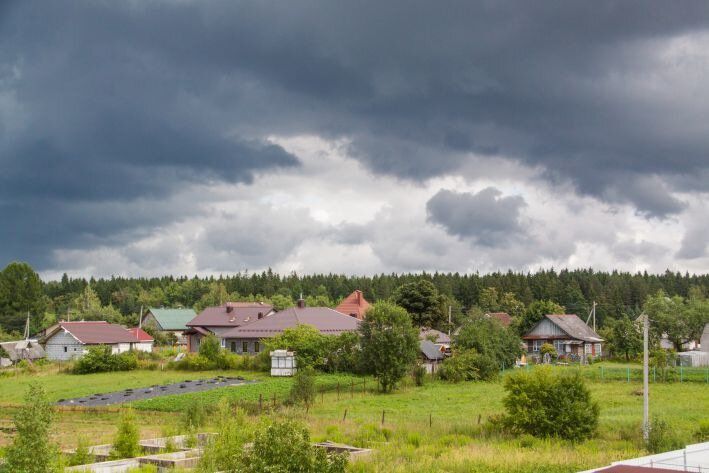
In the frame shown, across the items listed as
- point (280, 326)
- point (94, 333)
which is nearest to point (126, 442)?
point (280, 326)

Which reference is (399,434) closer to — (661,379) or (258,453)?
(258,453)

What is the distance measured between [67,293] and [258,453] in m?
165

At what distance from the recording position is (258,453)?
1366 centimetres

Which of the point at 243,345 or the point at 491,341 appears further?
the point at 243,345

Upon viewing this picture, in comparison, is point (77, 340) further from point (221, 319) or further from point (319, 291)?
point (319, 291)

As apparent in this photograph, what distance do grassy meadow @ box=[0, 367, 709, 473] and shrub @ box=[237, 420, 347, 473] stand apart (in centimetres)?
624

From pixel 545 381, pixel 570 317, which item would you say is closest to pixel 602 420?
pixel 545 381

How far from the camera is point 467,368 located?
49.3m

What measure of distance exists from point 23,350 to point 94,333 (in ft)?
24.7

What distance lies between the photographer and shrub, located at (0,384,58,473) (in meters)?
15.3

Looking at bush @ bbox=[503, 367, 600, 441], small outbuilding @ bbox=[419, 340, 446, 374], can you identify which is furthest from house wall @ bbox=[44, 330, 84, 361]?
bush @ bbox=[503, 367, 600, 441]

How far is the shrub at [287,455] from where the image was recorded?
43.8 ft

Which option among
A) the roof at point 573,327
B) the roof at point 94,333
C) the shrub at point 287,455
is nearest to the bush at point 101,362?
the roof at point 94,333

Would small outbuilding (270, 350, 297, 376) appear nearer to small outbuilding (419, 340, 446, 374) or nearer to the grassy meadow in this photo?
the grassy meadow
